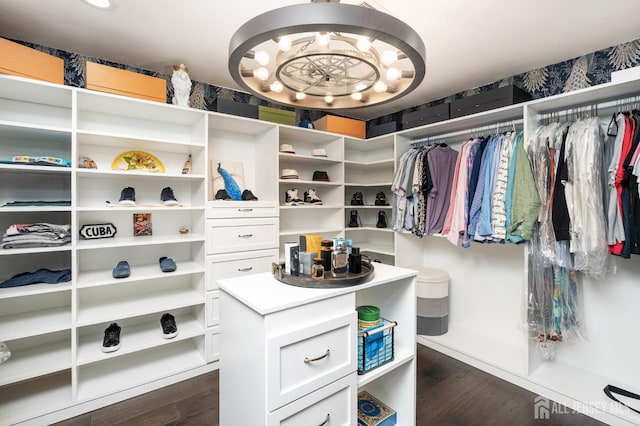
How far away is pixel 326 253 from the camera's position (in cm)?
138

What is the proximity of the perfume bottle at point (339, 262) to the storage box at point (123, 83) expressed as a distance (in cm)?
172

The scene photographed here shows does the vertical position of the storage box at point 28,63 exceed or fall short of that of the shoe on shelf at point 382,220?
it exceeds it

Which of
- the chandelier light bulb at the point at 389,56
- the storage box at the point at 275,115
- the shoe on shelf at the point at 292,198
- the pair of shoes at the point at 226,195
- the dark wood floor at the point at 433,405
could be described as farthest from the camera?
the shoe on shelf at the point at 292,198

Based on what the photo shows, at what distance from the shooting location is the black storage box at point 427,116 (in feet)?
8.59

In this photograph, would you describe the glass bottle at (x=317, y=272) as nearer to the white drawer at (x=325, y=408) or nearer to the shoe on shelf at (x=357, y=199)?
the white drawer at (x=325, y=408)

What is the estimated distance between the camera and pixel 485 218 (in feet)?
7.10

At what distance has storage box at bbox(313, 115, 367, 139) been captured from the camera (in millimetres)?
3029

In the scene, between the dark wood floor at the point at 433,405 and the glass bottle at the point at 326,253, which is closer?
the glass bottle at the point at 326,253

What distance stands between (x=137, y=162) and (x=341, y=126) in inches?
74.7

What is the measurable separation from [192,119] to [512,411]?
3.02 metres

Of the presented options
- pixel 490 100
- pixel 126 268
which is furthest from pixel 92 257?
pixel 490 100

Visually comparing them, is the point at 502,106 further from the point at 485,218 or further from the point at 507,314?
the point at 507,314

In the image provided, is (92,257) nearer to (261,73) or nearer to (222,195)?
(222,195)

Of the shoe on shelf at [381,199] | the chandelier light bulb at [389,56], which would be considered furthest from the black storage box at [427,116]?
the chandelier light bulb at [389,56]
